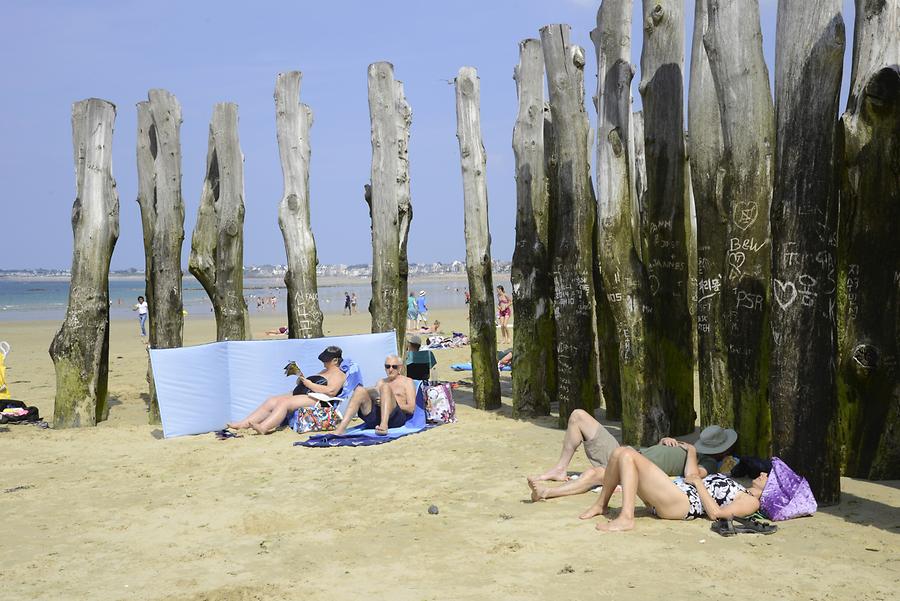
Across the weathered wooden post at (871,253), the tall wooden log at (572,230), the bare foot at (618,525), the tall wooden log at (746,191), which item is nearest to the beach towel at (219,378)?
the tall wooden log at (572,230)

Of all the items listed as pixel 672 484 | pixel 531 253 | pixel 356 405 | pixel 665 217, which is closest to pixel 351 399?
pixel 356 405

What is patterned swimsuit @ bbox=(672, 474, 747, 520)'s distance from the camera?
6.57m

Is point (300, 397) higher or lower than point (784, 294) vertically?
lower

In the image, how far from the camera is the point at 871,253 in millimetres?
7273

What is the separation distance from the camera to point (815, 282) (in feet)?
21.6

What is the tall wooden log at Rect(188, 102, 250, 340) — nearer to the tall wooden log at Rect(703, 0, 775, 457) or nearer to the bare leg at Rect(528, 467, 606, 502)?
the bare leg at Rect(528, 467, 606, 502)

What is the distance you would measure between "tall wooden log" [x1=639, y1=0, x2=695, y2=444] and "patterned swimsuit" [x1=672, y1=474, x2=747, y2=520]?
2.16 metres

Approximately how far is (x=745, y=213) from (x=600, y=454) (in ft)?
7.66

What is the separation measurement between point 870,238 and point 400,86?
287 inches

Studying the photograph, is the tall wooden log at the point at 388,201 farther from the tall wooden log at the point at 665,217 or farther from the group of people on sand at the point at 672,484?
the group of people on sand at the point at 672,484

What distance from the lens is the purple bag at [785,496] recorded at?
643 centimetres

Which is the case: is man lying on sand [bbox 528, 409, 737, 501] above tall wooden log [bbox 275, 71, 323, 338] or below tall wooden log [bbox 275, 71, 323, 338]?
below

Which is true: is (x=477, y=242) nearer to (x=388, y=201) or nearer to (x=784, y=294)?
(x=388, y=201)

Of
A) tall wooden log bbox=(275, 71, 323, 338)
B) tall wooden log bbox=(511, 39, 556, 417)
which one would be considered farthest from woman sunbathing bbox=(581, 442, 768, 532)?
tall wooden log bbox=(275, 71, 323, 338)
